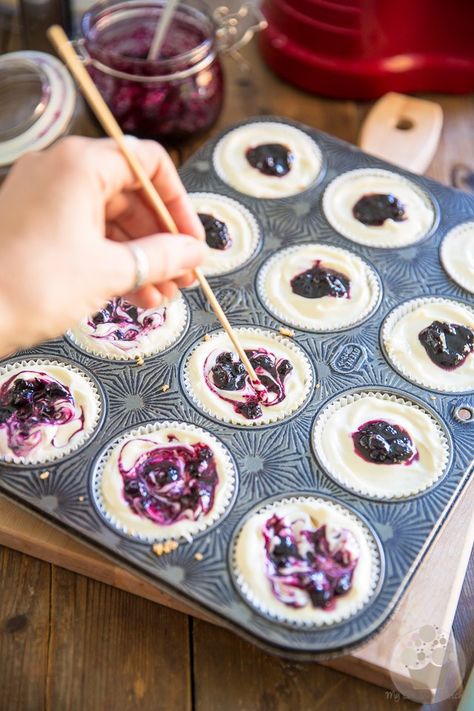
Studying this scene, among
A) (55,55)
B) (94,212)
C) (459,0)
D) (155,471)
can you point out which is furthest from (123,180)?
(459,0)

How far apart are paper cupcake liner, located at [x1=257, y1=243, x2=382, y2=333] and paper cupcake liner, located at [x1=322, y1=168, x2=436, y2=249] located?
0.07 m

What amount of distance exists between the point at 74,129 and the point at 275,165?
80cm

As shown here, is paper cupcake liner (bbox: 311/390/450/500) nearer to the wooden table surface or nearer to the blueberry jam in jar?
the wooden table surface

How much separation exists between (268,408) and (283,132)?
1021mm

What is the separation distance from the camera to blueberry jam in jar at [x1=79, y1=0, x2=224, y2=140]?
104 inches

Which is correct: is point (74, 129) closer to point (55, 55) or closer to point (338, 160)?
point (55, 55)

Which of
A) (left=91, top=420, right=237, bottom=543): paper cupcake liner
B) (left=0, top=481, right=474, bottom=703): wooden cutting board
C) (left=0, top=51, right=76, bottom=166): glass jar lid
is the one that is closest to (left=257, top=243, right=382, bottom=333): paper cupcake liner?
(left=91, top=420, right=237, bottom=543): paper cupcake liner

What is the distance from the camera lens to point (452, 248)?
2.43 m

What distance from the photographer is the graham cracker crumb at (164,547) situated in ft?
5.87

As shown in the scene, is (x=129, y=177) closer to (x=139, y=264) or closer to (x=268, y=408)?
(x=139, y=264)

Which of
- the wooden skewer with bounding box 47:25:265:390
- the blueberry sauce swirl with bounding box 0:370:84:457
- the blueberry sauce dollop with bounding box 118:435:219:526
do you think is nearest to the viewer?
Answer: the wooden skewer with bounding box 47:25:265:390

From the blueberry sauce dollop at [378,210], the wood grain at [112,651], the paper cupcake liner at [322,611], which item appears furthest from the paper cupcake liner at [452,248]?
the wood grain at [112,651]

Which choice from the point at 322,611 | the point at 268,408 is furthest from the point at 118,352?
the point at 322,611

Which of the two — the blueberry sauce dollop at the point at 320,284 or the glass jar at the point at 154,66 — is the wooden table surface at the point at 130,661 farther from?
the glass jar at the point at 154,66
